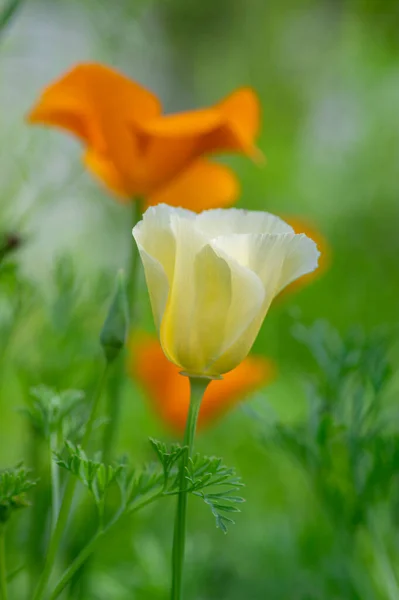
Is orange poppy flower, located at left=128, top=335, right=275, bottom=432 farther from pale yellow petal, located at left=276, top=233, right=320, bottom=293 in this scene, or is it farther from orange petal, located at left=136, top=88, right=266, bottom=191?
pale yellow petal, located at left=276, top=233, right=320, bottom=293

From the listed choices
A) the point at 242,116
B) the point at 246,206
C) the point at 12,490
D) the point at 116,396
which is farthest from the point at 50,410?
the point at 246,206

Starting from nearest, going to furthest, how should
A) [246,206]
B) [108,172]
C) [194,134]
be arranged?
[194,134]
[108,172]
[246,206]

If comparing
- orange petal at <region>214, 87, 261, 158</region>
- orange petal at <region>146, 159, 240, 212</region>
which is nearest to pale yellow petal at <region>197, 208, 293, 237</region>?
orange petal at <region>214, 87, 261, 158</region>

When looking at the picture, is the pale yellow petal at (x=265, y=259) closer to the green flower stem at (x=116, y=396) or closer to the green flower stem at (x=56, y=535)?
the green flower stem at (x=56, y=535)

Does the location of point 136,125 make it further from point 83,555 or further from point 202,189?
point 83,555

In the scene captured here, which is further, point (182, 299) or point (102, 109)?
point (102, 109)

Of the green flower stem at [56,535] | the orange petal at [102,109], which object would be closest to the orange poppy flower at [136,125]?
the orange petal at [102,109]
